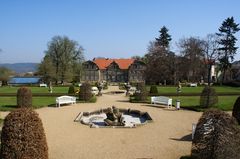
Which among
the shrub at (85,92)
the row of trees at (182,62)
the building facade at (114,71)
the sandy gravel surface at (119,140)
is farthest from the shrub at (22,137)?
the building facade at (114,71)

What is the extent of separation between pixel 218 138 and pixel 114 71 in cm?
8691

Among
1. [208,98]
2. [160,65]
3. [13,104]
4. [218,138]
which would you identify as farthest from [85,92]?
[160,65]

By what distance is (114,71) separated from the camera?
9600 centimetres

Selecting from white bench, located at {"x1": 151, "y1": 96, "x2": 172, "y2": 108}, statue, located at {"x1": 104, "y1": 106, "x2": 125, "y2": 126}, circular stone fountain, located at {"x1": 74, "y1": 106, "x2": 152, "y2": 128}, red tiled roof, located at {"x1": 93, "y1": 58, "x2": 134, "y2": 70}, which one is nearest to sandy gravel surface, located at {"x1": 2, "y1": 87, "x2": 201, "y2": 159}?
circular stone fountain, located at {"x1": 74, "y1": 106, "x2": 152, "y2": 128}

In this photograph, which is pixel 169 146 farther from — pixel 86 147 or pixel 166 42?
pixel 166 42

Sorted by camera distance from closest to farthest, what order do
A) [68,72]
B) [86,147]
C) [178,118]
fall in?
[86,147], [178,118], [68,72]

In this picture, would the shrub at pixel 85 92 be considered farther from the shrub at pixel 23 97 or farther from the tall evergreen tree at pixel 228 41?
the tall evergreen tree at pixel 228 41

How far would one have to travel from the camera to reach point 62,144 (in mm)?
13797

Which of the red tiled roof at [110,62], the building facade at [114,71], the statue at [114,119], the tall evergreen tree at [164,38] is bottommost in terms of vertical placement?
the statue at [114,119]

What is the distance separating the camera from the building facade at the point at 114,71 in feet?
309

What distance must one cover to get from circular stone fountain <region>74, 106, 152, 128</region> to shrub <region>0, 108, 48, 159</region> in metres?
8.32

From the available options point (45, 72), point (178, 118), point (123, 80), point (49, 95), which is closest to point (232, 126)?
point (178, 118)

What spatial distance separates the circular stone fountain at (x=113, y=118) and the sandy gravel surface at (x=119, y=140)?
0.66 metres

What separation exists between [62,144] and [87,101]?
1715cm
